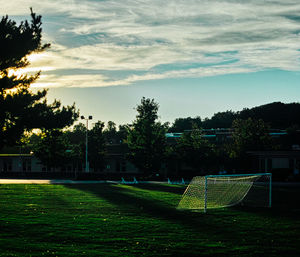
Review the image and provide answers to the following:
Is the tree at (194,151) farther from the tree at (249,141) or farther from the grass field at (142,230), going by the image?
the grass field at (142,230)

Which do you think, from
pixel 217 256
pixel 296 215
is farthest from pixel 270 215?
pixel 217 256

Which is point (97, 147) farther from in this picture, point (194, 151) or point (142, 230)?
point (142, 230)

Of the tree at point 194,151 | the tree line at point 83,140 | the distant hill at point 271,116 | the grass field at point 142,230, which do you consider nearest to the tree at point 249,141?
the tree line at point 83,140

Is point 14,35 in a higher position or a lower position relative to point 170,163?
higher

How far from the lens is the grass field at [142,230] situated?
1272cm


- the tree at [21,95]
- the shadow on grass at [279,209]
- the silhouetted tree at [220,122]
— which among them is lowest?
the shadow on grass at [279,209]

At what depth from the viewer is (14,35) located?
2880 cm

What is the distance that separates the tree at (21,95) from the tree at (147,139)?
2337cm

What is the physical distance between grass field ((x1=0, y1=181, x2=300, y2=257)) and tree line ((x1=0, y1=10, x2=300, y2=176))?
8568mm

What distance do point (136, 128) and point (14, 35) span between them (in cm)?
3005

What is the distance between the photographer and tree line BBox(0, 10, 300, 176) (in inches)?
1164

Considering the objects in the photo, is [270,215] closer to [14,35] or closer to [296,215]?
[296,215]

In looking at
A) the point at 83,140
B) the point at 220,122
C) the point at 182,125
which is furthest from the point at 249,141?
the point at 182,125

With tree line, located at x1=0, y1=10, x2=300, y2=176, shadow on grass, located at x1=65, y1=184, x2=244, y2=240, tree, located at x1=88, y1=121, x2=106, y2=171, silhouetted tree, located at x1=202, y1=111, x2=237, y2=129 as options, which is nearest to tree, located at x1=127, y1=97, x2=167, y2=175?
tree line, located at x1=0, y1=10, x2=300, y2=176
